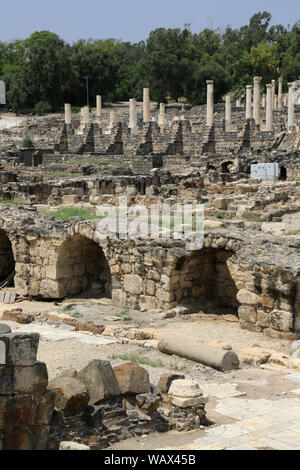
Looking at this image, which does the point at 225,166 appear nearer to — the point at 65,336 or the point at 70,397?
the point at 65,336

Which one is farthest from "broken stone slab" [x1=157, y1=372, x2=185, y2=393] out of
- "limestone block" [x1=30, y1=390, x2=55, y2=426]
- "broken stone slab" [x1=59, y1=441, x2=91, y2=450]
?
"limestone block" [x1=30, y1=390, x2=55, y2=426]

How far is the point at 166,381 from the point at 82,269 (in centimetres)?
890

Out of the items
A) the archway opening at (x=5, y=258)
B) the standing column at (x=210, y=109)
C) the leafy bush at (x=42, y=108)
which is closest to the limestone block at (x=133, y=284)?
the archway opening at (x=5, y=258)

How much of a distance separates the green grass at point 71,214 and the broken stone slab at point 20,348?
992 cm

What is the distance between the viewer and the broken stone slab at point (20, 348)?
21.5 ft

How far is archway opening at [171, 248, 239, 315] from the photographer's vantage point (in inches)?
563

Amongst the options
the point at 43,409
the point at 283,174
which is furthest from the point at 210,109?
the point at 43,409

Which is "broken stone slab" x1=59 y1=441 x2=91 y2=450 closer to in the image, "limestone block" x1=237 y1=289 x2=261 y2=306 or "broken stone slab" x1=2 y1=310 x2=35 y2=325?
"limestone block" x1=237 y1=289 x2=261 y2=306

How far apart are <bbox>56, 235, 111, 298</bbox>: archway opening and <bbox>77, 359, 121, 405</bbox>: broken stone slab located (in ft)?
28.0

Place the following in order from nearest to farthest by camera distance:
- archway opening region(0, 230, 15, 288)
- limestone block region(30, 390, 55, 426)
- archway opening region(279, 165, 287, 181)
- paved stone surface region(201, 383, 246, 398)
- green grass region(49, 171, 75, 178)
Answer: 1. limestone block region(30, 390, 55, 426)
2. paved stone surface region(201, 383, 246, 398)
3. archway opening region(0, 230, 15, 288)
4. archway opening region(279, 165, 287, 181)
5. green grass region(49, 171, 75, 178)

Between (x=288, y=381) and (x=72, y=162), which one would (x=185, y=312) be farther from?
(x=72, y=162)

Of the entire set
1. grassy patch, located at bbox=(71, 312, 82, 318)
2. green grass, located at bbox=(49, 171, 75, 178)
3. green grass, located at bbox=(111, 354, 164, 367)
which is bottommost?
grassy patch, located at bbox=(71, 312, 82, 318)

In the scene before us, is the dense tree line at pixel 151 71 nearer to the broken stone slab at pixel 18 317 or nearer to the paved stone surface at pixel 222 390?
the broken stone slab at pixel 18 317

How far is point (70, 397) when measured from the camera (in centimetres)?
716
